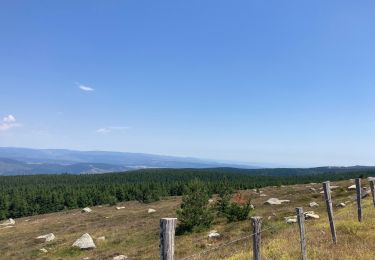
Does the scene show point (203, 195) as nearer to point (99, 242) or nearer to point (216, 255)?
point (99, 242)

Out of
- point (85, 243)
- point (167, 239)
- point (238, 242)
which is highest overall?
point (167, 239)

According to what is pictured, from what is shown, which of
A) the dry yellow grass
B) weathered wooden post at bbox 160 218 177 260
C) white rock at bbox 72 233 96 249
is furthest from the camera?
white rock at bbox 72 233 96 249

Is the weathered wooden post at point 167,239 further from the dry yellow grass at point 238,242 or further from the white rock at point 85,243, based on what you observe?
the white rock at point 85,243

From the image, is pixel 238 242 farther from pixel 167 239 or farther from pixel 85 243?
pixel 167 239

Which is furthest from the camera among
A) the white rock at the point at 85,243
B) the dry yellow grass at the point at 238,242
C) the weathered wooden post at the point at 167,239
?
the white rock at the point at 85,243

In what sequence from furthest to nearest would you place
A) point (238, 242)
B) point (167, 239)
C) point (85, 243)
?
point (85, 243) < point (238, 242) < point (167, 239)

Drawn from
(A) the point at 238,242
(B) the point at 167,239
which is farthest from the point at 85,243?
(B) the point at 167,239

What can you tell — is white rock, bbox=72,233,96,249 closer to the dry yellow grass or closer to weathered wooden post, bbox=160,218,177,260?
the dry yellow grass

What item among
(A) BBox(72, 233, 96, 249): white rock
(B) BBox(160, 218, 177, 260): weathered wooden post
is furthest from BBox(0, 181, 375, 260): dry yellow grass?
(B) BBox(160, 218, 177, 260): weathered wooden post

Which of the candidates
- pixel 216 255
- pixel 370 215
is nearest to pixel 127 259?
pixel 216 255

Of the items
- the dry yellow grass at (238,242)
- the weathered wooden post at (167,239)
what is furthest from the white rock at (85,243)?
the weathered wooden post at (167,239)

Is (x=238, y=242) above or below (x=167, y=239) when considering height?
below

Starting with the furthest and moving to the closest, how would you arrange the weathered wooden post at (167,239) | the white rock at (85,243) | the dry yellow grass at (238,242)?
the white rock at (85,243) → the dry yellow grass at (238,242) → the weathered wooden post at (167,239)

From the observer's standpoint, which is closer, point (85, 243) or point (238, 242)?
point (238, 242)
